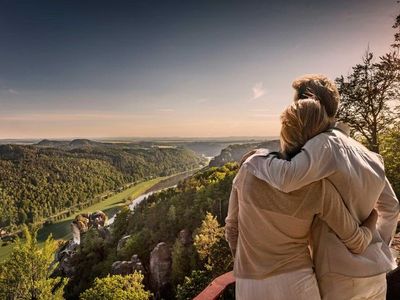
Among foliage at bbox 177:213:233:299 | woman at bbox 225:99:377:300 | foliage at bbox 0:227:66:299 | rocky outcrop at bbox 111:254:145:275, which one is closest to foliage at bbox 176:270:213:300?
foliage at bbox 177:213:233:299

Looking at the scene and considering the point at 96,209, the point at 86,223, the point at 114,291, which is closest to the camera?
the point at 114,291

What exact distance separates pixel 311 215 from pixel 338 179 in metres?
0.20

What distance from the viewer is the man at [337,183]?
153cm

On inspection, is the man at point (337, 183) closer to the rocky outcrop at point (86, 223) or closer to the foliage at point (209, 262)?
the foliage at point (209, 262)

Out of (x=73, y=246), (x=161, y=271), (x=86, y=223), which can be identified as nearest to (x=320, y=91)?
(x=161, y=271)

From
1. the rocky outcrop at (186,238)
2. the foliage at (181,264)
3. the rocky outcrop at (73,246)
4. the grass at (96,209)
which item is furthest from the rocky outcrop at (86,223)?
the foliage at (181,264)

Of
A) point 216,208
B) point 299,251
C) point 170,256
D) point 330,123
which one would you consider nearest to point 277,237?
point 299,251

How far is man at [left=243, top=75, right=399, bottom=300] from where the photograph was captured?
1.53 meters

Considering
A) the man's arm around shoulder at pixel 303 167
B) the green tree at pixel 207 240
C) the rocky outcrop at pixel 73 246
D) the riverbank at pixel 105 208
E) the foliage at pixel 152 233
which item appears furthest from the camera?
the riverbank at pixel 105 208

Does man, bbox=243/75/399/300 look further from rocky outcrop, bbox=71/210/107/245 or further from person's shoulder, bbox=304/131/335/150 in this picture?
rocky outcrop, bbox=71/210/107/245

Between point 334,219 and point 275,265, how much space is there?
339 mm

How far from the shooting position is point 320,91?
5.75ft

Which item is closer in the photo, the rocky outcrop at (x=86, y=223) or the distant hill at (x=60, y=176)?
the rocky outcrop at (x=86, y=223)

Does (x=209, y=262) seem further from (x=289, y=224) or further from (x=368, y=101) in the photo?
(x=289, y=224)
